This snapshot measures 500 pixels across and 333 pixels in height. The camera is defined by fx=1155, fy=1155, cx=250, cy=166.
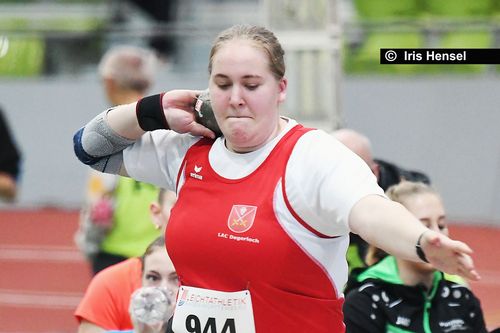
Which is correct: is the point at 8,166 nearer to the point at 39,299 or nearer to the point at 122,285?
the point at 122,285

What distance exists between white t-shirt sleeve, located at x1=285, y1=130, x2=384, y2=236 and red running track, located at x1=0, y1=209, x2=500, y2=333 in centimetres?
604

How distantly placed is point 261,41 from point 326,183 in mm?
459

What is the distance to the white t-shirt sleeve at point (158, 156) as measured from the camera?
11.8ft

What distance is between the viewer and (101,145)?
3.69 metres

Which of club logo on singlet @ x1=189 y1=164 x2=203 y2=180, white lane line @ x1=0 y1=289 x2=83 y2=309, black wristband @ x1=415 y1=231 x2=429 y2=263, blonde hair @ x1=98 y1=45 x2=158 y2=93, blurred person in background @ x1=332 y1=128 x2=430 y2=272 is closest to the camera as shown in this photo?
black wristband @ x1=415 y1=231 x2=429 y2=263

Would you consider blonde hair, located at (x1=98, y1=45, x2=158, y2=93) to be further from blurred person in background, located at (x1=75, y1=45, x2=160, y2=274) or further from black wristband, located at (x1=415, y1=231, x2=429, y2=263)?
black wristband, located at (x1=415, y1=231, x2=429, y2=263)

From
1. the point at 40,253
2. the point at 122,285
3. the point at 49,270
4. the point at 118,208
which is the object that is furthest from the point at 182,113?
the point at 40,253

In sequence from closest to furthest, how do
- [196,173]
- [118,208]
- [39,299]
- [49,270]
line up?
[196,173] < [118,208] < [39,299] < [49,270]

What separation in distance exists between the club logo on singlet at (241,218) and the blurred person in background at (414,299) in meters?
1.30

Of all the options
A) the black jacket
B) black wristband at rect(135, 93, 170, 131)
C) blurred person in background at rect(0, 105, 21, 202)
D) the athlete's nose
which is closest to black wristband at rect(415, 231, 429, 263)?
the athlete's nose

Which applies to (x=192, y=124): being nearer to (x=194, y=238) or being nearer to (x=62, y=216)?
(x=194, y=238)

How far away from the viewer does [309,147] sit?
3.26 meters

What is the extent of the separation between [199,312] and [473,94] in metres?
10.4

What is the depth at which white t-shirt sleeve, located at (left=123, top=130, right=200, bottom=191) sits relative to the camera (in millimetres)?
3609
